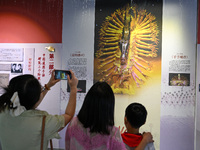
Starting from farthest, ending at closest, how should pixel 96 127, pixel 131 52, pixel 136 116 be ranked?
pixel 131 52, pixel 136 116, pixel 96 127

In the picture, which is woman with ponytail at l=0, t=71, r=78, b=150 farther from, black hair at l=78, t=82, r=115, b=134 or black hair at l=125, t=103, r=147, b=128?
black hair at l=125, t=103, r=147, b=128

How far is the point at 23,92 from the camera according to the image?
105cm

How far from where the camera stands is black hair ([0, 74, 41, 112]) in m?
1.05

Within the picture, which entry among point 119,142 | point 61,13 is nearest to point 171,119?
point 119,142

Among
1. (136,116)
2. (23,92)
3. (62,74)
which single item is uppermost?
(62,74)

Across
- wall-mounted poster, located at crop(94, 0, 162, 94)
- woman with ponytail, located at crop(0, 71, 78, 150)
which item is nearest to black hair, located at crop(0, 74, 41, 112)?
woman with ponytail, located at crop(0, 71, 78, 150)

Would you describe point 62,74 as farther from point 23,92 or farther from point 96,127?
point 96,127

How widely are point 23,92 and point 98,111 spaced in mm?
472

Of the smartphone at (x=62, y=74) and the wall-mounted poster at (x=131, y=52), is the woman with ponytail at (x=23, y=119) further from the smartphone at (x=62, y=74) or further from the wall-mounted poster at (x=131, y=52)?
the wall-mounted poster at (x=131, y=52)

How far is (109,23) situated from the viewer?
274cm

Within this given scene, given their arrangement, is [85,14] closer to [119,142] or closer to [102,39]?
[102,39]

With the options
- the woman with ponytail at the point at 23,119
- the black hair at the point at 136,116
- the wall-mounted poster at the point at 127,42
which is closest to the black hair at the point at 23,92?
the woman with ponytail at the point at 23,119

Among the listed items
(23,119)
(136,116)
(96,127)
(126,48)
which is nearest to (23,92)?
(23,119)

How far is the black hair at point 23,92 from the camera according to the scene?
1.05 m
